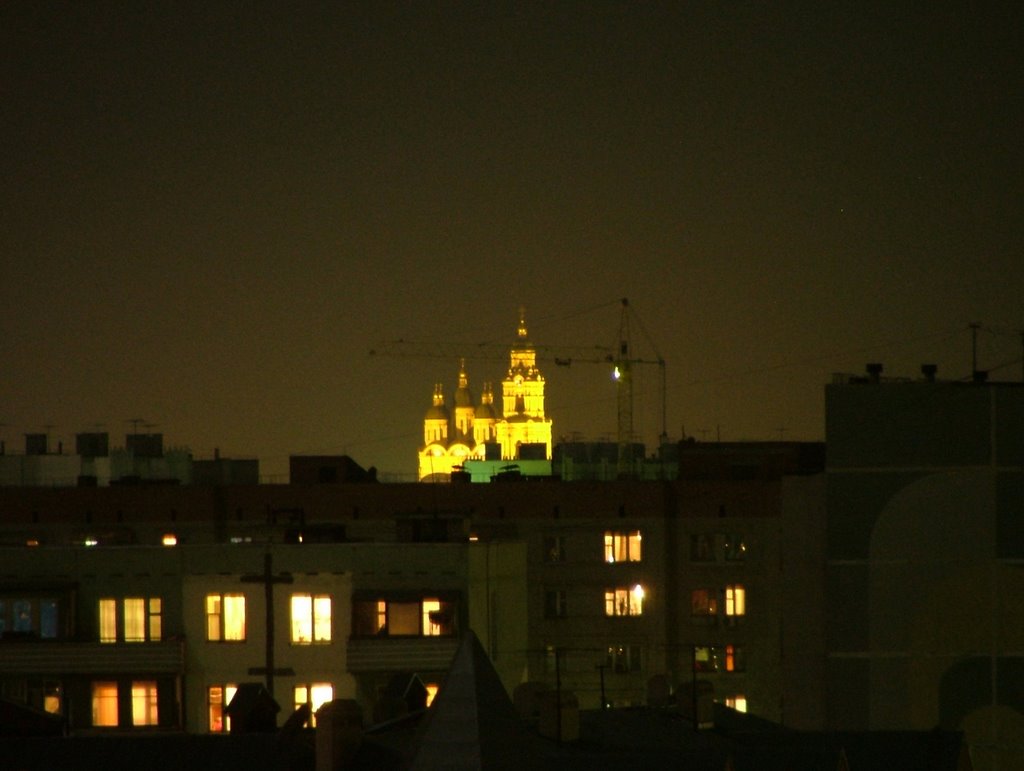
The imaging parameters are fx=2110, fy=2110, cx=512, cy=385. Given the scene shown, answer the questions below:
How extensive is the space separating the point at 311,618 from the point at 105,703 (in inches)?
153

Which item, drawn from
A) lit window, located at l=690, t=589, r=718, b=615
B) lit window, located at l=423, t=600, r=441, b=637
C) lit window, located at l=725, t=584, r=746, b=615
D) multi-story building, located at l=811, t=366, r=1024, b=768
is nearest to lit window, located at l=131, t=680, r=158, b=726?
lit window, located at l=423, t=600, r=441, b=637

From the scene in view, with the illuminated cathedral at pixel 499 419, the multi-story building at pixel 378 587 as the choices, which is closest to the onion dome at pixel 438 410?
the illuminated cathedral at pixel 499 419

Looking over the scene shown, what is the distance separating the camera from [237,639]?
1411 inches

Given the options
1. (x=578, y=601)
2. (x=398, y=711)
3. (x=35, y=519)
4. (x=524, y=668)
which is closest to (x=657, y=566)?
(x=578, y=601)

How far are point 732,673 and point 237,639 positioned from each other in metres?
20.4

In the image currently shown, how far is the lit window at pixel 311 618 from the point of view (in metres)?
35.8

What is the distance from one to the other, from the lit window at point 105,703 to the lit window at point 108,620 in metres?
0.89

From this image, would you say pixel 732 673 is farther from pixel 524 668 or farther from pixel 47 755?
pixel 47 755

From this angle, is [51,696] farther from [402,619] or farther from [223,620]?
[402,619]

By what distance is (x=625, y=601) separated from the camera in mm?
53688

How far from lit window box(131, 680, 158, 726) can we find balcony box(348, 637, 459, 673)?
346cm

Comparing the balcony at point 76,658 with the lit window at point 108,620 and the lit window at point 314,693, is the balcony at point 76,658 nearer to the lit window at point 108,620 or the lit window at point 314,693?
the lit window at point 108,620

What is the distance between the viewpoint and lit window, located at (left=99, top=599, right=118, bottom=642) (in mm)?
36719

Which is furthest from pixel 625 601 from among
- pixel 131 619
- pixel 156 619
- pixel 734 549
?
pixel 131 619
